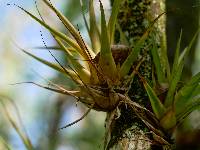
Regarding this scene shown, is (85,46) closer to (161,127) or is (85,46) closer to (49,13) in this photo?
(161,127)

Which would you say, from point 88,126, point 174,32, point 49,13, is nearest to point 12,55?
point 88,126

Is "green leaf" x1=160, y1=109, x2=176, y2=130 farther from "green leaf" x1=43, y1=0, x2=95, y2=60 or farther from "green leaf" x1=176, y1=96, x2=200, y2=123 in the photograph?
"green leaf" x1=43, y1=0, x2=95, y2=60

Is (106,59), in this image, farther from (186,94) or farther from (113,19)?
(186,94)

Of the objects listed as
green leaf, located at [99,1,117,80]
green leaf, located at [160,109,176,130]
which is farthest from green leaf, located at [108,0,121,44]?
green leaf, located at [160,109,176,130]

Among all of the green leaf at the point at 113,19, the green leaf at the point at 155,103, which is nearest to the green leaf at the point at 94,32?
the green leaf at the point at 113,19

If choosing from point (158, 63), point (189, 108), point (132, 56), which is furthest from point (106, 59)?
point (189, 108)

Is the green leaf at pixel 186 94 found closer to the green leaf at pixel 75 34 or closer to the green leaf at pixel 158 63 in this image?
the green leaf at pixel 158 63
